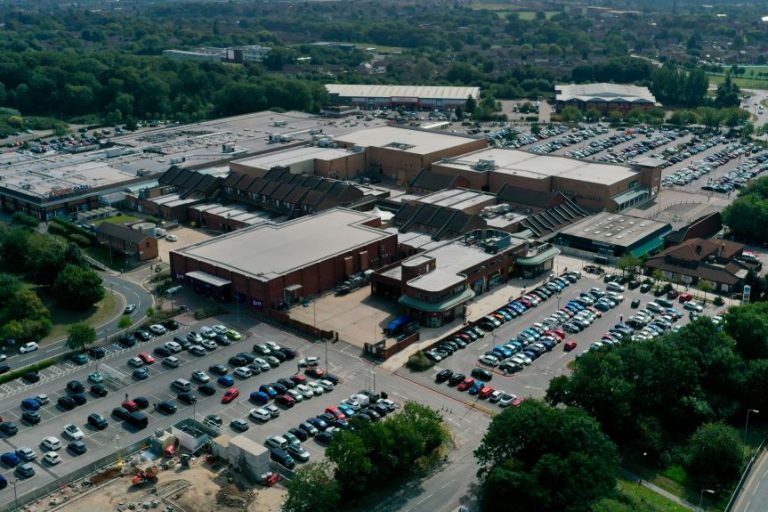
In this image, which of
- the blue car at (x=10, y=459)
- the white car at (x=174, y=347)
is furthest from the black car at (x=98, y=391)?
the blue car at (x=10, y=459)

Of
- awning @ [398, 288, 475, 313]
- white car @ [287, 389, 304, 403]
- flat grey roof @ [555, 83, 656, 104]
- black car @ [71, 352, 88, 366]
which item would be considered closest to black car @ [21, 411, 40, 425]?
black car @ [71, 352, 88, 366]

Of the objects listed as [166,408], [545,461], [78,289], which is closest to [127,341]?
[78,289]

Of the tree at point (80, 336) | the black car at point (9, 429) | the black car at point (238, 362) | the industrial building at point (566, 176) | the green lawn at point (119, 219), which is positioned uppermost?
the industrial building at point (566, 176)

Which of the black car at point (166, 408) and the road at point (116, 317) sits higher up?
the black car at point (166, 408)

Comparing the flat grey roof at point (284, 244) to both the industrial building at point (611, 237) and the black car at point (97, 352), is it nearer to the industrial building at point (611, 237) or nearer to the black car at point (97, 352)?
the black car at point (97, 352)

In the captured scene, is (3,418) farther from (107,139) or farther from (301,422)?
(107,139)

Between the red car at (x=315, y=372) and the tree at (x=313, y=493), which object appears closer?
the tree at (x=313, y=493)

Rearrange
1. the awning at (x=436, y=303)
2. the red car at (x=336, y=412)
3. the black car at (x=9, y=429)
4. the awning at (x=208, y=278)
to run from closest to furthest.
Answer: the black car at (x=9, y=429) < the red car at (x=336, y=412) < the awning at (x=436, y=303) < the awning at (x=208, y=278)

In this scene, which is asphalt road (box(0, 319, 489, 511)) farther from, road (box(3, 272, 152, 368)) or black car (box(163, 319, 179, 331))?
road (box(3, 272, 152, 368))
